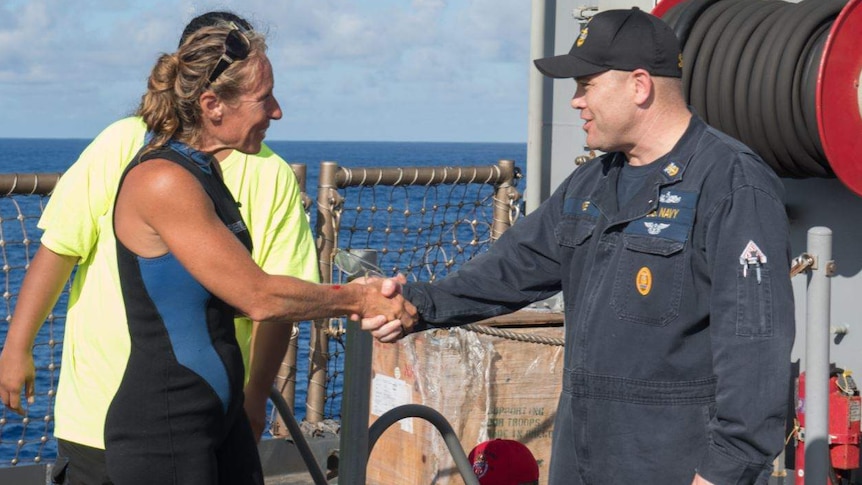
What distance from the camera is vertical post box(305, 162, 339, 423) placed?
5.97 m

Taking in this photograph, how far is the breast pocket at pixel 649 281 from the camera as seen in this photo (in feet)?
9.23

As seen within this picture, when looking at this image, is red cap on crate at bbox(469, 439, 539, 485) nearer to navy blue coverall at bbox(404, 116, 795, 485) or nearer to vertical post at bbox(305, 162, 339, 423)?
navy blue coverall at bbox(404, 116, 795, 485)

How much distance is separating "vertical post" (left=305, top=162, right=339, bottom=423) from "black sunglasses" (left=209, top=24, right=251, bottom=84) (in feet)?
9.09

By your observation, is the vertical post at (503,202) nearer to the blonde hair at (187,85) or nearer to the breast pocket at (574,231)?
the breast pocket at (574,231)

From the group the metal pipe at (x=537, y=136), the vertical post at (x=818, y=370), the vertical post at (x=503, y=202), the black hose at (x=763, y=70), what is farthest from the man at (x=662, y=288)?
the vertical post at (x=503, y=202)

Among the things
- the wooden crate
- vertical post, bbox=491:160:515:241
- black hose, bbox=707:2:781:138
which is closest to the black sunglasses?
the wooden crate

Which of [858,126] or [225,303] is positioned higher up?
[858,126]

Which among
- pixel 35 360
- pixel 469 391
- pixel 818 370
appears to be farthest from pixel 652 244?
pixel 35 360

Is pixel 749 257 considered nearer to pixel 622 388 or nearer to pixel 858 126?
pixel 622 388

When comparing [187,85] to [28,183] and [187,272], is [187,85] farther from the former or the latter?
[28,183]

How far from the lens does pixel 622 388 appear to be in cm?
289

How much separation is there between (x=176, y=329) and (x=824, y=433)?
205 cm

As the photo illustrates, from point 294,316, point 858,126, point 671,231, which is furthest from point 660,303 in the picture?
point 858,126

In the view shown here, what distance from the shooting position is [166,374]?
2967 mm
